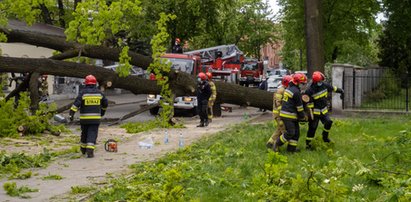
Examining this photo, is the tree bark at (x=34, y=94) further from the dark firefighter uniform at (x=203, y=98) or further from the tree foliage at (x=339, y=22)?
the tree foliage at (x=339, y=22)

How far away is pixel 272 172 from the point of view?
6438 mm

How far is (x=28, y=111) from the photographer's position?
53.6ft

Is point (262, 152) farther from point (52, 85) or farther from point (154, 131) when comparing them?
point (52, 85)

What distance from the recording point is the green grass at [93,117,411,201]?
602 cm

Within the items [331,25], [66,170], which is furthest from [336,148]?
[331,25]

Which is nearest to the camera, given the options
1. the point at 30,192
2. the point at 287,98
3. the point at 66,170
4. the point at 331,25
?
the point at 30,192

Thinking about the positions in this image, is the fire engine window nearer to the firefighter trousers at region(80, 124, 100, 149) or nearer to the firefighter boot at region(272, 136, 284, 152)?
the firefighter trousers at region(80, 124, 100, 149)

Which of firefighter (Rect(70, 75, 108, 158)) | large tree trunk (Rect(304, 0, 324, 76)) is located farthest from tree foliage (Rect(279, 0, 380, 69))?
firefighter (Rect(70, 75, 108, 158))

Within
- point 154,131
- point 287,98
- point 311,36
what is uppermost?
point 311,36

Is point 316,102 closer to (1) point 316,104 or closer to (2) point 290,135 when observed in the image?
(1) point 316,104

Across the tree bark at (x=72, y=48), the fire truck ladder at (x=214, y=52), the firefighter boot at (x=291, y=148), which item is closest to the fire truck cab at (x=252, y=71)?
the fire truck ladder at (x=214, y=52)

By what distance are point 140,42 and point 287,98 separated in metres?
27.5

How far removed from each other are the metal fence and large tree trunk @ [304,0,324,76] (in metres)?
1.14

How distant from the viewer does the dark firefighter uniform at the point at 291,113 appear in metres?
11.4
